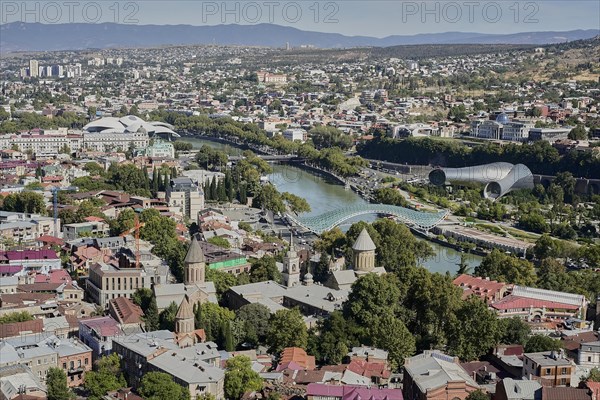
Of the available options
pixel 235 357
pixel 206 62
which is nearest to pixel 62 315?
pixel 235 357

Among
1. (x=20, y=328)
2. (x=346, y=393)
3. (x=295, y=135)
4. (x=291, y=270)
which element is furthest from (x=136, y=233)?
(x=295, y=135)

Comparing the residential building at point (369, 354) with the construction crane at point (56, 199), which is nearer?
the residential building at point (369, 354)

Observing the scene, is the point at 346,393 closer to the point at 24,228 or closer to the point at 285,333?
the point at 285,333

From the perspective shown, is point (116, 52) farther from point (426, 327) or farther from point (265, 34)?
point (426, 327)

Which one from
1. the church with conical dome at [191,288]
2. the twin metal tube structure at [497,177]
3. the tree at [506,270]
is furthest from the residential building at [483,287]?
the twin metal tube structure at [497,177]

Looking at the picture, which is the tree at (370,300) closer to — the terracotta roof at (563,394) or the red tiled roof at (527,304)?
the red tiled roof at (527,304)

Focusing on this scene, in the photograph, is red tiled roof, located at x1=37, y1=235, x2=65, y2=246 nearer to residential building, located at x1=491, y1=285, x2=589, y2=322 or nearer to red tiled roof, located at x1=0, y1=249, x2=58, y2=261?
red tiled roof, located at x1=0, y1=249, x2=58, y2=261
